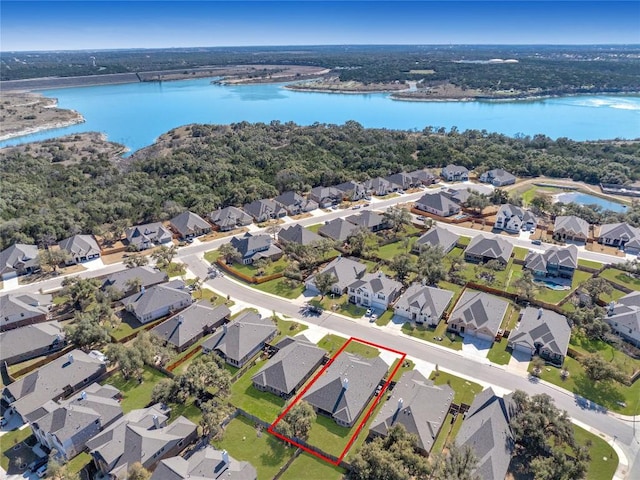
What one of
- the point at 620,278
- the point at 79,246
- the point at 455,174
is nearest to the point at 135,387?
the point at 79,246

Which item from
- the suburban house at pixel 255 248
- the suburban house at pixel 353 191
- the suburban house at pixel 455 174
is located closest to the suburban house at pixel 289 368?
the suburban house at pixel 255 248

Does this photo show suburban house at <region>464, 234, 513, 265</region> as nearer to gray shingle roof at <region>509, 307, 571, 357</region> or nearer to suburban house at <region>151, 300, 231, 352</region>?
gray shingle roof at <region>509, 307, 571, 357</region>

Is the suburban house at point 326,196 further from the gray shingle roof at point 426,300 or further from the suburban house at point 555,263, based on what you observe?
the suburban house at point 555,263

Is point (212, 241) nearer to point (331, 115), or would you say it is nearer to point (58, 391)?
point (58, 391)

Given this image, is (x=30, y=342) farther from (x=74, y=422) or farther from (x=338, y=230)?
(x=338, y=230)

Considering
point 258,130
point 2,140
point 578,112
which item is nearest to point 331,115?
point 258,130
